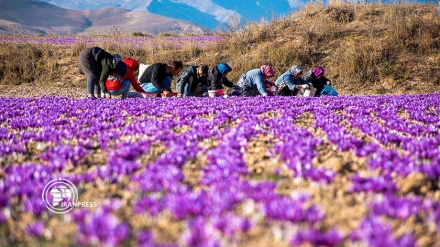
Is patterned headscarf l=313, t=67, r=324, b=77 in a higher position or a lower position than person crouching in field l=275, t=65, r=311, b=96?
higher

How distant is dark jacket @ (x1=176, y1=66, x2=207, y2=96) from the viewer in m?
10.4

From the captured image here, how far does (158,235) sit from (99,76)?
8.33 metres

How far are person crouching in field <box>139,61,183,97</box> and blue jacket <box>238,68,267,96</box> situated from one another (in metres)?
2.62

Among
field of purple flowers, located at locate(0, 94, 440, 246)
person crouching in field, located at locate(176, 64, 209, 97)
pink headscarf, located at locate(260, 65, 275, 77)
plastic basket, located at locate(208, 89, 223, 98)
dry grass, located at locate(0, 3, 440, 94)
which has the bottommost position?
field of purple flowers, located at locate(0, 94, 440, 246)

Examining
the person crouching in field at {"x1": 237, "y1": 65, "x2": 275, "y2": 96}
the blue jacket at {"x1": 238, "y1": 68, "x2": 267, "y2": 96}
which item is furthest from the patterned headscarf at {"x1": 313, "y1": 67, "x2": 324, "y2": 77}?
the blue jacket at {"x1": 238, "y1": 68, "x2": 267, "y2": 96}

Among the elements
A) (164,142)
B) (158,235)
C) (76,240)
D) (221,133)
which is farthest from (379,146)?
(76,240)

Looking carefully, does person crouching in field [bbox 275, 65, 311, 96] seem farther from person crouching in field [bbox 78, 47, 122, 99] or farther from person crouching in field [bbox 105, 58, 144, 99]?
person crouching in field [bbox 78, 47, 122, 99]

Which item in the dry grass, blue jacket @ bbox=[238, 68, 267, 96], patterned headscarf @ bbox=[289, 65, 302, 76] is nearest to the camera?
blue jacket @ bbox=[238, 68, 267, 96]

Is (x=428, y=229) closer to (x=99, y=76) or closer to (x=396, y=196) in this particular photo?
(x=396, y=196)

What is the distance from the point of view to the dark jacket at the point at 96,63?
27.8 feet

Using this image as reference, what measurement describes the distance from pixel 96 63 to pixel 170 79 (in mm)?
2883

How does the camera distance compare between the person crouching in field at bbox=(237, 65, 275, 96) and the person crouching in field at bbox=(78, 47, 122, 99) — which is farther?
the person crouching in field at bbox=(237, 65, 275, 96)

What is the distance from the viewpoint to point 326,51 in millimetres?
17625

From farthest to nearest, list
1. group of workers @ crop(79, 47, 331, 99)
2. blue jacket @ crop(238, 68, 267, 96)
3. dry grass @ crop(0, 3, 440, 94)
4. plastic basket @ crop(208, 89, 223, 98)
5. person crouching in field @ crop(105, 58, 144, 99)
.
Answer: dry grass @ crop(0, 3, 440, 94) → plastic basket @ crop(208, 89, 223, 98) → blue jacket @ crop(238, 68, 267, 96) → person crouching in field @ crop(105, 58, 144, 99) → group of workers @ crop(79, 47, 331, 99)
